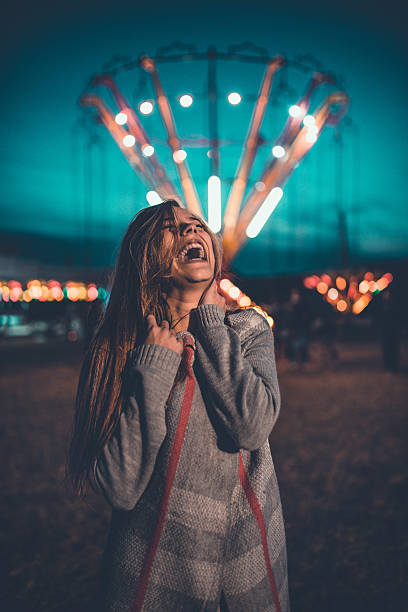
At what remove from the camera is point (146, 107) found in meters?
9.56

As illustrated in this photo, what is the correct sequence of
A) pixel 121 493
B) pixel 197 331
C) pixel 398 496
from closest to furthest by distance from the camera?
1. pixel 121 493
2. pixel 197 331
3. pixel 398 496

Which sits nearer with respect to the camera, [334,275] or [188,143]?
[188,143]

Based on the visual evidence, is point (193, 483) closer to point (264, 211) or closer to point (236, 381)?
point (236, 381)

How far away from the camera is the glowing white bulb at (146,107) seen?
9.49m

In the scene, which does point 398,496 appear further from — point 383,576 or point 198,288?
point 198,288

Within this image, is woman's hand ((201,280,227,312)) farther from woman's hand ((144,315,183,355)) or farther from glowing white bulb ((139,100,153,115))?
glowing white bulb ((139,100,153,115))

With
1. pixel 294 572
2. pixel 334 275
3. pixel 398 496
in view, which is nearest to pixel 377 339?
pixel 334 275

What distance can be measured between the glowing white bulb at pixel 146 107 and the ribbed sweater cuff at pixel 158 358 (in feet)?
29.9

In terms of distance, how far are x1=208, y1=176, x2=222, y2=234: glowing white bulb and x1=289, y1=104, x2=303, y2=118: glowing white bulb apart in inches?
79.9

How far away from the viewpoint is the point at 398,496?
4.40 meters

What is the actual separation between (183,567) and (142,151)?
32.4ft

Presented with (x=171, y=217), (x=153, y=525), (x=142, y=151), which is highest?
(x=142, y=151)

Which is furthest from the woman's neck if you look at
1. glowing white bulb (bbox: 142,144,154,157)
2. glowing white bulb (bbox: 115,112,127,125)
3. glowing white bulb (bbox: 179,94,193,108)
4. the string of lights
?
the string of lights

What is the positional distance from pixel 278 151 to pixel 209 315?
943 centimetres
